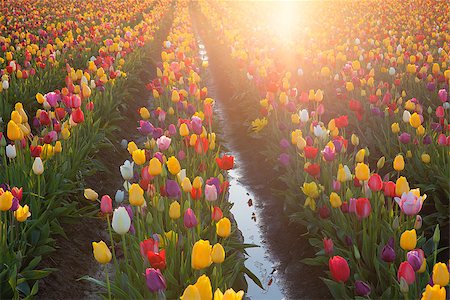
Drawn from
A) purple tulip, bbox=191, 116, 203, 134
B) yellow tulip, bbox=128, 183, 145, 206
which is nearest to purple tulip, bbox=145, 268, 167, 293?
yellow tulip, bbox=128, 183, 145, 206

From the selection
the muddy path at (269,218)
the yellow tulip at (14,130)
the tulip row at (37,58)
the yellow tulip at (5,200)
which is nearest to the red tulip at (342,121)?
the muddy path at (269,218)

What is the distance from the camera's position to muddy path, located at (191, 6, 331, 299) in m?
4.17

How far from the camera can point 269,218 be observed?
17.9ft

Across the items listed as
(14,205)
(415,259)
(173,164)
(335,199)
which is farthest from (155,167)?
(415,259)

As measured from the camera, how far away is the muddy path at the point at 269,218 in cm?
417

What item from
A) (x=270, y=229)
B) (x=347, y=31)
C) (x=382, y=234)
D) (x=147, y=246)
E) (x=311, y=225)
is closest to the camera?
(x=147, y=246)

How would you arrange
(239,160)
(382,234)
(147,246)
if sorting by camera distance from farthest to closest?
(239,160) < (382,234) < (147,246)

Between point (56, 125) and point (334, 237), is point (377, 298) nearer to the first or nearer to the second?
point (334, 237)

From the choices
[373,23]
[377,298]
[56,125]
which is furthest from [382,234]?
[373,23]

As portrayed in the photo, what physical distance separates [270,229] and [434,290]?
11.0 feet

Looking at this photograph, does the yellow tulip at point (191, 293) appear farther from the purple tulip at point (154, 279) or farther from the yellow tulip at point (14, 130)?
the yellow tulip at point (14, 130)

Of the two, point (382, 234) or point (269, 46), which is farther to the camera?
point (269, 46)

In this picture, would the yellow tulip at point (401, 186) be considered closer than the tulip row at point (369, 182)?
No

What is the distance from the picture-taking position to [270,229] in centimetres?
523
